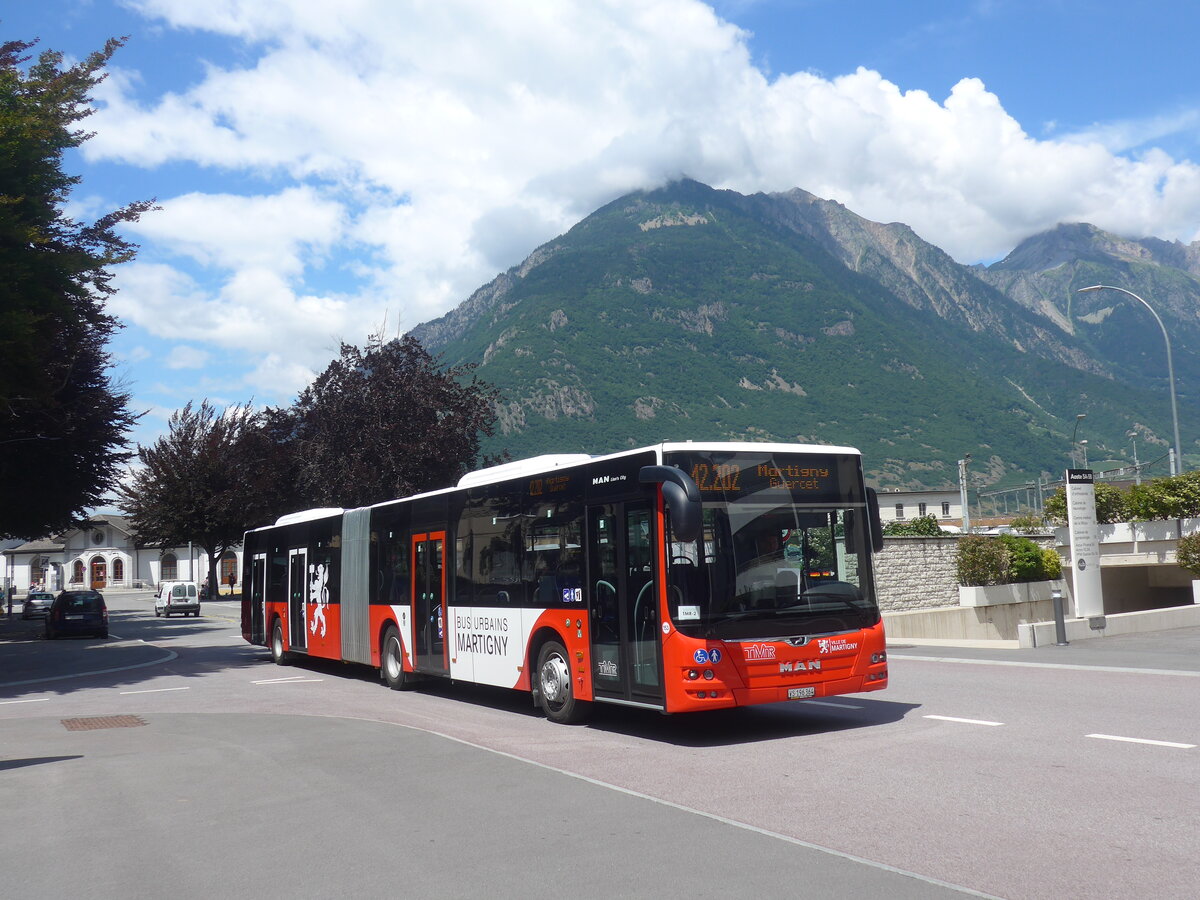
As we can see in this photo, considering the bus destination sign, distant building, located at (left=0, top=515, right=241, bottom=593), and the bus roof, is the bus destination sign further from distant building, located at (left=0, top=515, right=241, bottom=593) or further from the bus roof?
distant building, located at (left=0, top=515, right=241, bottom=593)

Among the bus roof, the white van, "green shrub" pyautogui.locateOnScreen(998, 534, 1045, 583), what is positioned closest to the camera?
the bus roof

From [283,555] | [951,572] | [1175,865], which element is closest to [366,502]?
[283,555]

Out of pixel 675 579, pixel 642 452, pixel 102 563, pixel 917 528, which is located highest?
pixel 102 563

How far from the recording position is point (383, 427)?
37594 millimetres

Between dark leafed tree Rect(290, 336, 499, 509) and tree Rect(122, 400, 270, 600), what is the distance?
82.3 ft

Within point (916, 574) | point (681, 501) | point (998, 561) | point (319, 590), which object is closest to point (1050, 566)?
point (998, 561)

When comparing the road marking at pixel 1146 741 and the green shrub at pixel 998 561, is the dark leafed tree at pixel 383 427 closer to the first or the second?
the green shrub at pixel 998 561

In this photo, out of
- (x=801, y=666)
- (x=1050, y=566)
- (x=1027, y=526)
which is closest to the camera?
(x=801, y=666)

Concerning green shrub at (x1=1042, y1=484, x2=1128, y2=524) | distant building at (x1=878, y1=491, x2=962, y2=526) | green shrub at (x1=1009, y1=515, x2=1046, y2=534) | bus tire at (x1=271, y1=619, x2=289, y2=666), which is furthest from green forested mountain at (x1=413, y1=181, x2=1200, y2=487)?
bus tire at (x1=271, y1=619, x2=289, y2=666)

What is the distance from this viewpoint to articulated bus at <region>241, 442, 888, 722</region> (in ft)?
32.9

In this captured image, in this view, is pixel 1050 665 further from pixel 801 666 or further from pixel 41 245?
pixel 41 245

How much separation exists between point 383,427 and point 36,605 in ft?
81.1

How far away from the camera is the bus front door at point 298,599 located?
20.7 metres

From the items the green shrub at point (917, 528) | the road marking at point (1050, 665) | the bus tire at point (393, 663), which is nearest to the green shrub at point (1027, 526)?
the green shrub at point (917, 528)
